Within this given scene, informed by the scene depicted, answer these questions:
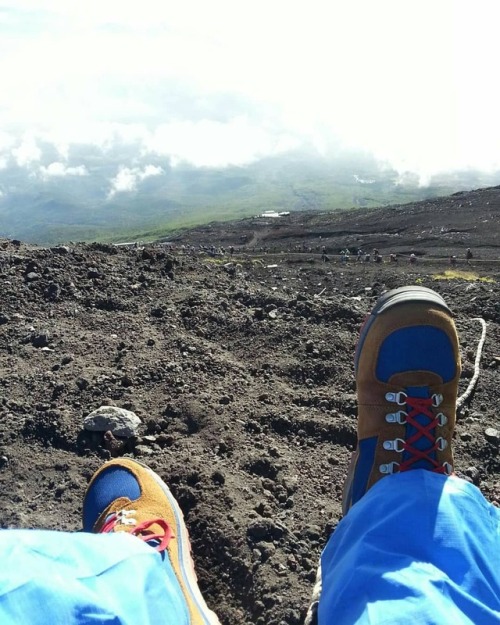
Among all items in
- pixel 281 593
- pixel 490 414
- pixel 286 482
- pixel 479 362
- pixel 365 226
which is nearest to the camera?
pixel 281 593

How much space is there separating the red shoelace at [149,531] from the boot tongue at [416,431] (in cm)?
113

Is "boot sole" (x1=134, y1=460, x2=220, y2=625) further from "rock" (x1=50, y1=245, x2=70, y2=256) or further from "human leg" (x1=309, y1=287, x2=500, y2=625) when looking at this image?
"rock" (x1=50, y1=245, x2=70, y2=256)

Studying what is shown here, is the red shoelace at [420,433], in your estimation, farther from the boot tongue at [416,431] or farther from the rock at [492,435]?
the rock at [492,435]

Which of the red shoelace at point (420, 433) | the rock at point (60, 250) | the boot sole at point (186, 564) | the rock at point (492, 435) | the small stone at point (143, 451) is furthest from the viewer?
the rock at point (60, 250)

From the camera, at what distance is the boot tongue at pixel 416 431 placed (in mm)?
2592

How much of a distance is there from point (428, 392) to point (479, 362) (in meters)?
1.78

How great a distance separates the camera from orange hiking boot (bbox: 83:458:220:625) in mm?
2188

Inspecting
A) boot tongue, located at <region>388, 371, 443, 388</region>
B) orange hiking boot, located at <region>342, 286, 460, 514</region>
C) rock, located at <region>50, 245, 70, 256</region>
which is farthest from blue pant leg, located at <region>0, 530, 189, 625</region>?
rock, located at <region>50, 245, 70, 256</region>

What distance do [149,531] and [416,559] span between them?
1156mm

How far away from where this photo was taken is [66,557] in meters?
1.72

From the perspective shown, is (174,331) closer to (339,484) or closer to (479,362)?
(339,484)

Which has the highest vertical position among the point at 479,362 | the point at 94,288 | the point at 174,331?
the point at 94,288

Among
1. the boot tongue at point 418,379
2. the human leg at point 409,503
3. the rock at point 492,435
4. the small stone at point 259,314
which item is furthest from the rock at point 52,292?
A: the rock at point 492,435

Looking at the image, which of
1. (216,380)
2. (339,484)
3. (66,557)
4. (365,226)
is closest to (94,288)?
(216,380)
